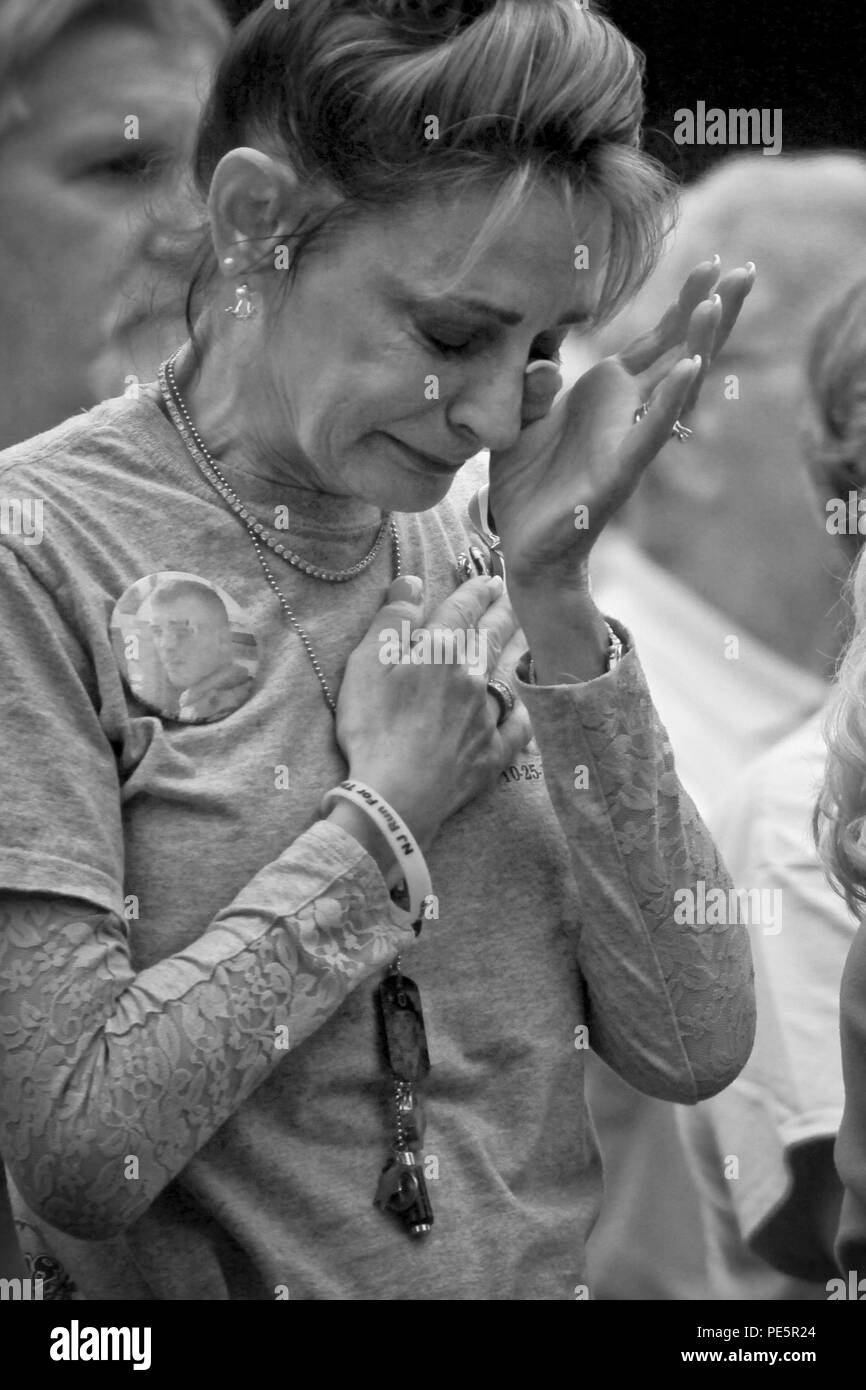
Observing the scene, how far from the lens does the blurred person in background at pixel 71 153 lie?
182 cm

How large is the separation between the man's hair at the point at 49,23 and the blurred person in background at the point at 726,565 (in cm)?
67

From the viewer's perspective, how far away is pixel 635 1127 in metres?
2.08

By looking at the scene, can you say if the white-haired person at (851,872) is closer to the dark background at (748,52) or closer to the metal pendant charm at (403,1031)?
the metal pendant charm at (403,1031)

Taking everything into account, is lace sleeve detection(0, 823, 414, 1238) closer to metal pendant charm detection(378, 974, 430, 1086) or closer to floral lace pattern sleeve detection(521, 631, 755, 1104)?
metal pendant charm detection(378, 974, 430, 1086)

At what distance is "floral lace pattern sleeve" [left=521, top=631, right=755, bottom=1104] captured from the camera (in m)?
1.19

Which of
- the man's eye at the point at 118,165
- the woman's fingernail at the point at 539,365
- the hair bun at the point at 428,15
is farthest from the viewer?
the man's eye at the point at 118,165

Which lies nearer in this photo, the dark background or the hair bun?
the hair bun

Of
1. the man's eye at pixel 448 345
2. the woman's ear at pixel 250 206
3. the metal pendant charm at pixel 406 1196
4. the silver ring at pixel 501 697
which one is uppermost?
the woman's ear at pixel 250 206

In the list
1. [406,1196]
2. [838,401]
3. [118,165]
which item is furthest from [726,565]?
[406,1196]

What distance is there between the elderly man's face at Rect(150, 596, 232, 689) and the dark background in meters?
1.03

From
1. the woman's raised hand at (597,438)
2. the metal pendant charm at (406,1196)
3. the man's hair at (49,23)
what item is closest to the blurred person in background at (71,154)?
the man's hair at (49,23)

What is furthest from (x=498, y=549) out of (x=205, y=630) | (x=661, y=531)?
Result: (x=661, y=531)

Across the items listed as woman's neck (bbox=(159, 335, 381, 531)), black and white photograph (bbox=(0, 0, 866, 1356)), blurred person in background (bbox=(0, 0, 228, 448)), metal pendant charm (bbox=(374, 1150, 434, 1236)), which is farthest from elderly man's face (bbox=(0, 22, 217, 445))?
metal pendant charm (bbox=(374, 1150, 434, 1236))

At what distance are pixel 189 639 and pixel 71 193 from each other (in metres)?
0.92
